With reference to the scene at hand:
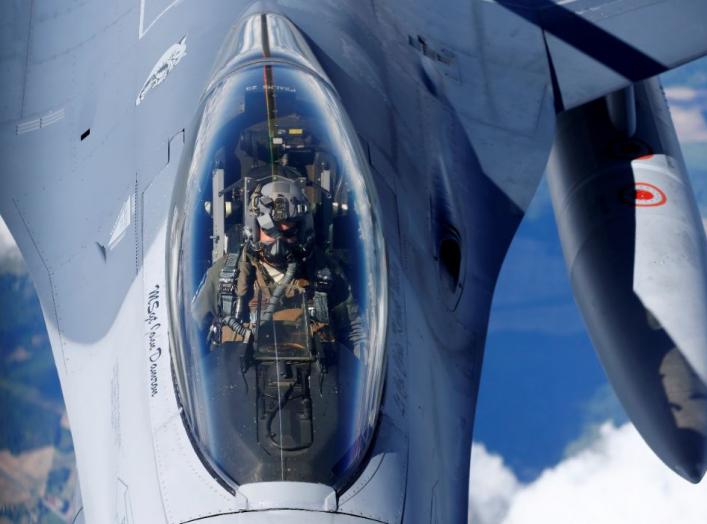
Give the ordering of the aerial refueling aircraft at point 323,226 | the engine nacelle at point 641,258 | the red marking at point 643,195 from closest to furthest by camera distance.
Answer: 1. the aerial refueling aircraft at point 323,226
2. the engine nacelle at point 641,258
3. the red marking at point 643,195

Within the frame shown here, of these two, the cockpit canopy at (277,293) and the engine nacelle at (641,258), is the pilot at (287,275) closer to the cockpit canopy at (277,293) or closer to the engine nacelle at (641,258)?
the cockpit canopy at (277,293)

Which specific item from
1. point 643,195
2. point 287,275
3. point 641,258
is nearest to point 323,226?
point 287,275

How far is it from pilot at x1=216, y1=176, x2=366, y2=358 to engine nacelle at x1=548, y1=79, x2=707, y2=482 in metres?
3.44

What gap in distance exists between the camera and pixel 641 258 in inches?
315

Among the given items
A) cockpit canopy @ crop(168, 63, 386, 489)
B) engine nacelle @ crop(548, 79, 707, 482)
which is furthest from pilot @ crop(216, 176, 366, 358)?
engine nacelle @ crop(548, 79, 707, 482)

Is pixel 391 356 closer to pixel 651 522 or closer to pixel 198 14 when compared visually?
pixel 198 14

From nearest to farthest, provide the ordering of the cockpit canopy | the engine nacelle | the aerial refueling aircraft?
the cockpit canopy < the aerial refueling aircraft < the engine nacelle

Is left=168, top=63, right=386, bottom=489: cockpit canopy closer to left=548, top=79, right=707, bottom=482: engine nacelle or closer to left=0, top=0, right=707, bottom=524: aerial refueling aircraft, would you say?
left=0, top=0, right=707, bottom=524: aerial refueling aircraft

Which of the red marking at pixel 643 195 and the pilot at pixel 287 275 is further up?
the red marking at pixel 643 195

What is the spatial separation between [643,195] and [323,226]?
164 inches

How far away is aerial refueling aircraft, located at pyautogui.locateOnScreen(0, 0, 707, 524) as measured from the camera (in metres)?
4.51

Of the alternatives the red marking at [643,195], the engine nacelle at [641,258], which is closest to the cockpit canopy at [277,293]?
the engine nacelle at [641,258]

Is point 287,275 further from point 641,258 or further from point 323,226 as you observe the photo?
point 641,258

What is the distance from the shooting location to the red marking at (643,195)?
8328 millimetres
